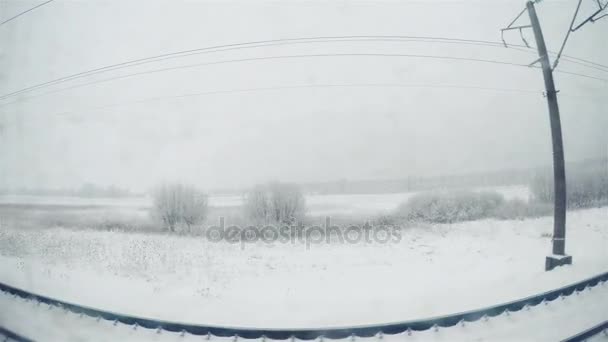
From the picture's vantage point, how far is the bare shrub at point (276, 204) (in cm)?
1428

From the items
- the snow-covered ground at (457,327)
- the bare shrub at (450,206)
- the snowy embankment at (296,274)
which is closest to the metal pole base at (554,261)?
the snowy embankment at (296,274)

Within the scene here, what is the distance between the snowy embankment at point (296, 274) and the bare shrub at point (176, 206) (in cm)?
267

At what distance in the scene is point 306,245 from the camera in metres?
10.7

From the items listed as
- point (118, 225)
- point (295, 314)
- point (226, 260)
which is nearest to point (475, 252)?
point (295, 314)

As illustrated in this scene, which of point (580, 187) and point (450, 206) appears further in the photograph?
point (580, 187)

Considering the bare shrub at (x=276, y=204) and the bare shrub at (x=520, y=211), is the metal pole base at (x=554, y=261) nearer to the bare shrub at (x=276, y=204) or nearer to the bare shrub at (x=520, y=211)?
the bare shrub at (x=520, y=211)

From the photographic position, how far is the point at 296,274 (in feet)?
24.9

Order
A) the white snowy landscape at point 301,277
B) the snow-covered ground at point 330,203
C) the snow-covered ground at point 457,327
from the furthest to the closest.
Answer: the snow-covered ground at point 330,203 → the white snowy landscape at point 301,277 → the snow-covered ground at point 457,327

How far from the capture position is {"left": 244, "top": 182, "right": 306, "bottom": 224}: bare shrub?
562 inches

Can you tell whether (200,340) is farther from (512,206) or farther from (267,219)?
(512,206)

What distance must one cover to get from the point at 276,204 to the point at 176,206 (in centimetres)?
591

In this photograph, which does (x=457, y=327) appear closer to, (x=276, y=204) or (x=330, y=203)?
(x=276, y=204)

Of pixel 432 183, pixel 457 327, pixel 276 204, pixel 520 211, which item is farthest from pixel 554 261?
pixel 432 183

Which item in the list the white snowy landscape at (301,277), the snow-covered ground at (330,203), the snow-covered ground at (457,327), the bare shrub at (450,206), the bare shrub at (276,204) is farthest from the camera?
the snow-covered ground at (330,203)
